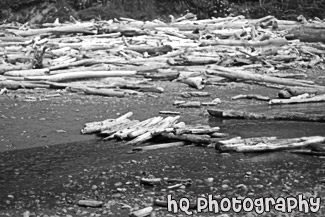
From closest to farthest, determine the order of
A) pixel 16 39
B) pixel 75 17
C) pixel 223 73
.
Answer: pixel 223 73 < pixel 16 39 < pixel 75 17

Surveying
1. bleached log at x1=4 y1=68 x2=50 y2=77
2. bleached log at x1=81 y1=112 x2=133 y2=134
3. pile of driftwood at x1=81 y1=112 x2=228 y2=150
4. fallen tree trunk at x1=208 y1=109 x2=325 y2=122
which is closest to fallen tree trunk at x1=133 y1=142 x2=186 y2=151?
pile of driftwood at x1=81 y1=112 x2=228 y2=150

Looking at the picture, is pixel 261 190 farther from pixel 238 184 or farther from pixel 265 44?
pixel 265 44

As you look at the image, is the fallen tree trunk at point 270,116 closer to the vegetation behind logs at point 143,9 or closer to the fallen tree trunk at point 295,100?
the fallen tree trunk at point 295,100

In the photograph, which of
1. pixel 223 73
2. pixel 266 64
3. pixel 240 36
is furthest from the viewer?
pixel 240 36

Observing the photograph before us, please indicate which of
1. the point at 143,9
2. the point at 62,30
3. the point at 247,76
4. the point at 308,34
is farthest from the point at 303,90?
the point at 143,9

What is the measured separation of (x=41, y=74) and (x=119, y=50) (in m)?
3.57

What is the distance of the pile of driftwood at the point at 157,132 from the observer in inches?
339

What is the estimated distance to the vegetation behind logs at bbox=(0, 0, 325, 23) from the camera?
2453 cm

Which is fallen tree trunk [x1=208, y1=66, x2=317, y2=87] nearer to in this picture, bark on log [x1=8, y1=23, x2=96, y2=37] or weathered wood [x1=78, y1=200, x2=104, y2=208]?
bark on log [x1=8, y1=23, x2=96, y2=37]

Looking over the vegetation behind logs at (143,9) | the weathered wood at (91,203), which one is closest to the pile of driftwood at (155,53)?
the vegetation behind logs at (143,9)

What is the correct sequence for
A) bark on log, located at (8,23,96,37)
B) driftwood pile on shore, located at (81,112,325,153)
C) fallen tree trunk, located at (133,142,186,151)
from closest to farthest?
driftwood pile on shore, located at (81,112,325,153)
fallen tree trunk, located at (133,142,186,151)
bark on log, located at (8,23,96,37)

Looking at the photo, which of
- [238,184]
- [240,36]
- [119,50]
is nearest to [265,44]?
[240,36]

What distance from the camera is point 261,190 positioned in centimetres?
662

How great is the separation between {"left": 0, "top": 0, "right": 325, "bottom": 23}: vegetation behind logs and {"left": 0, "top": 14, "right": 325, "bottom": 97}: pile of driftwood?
1.44 m
